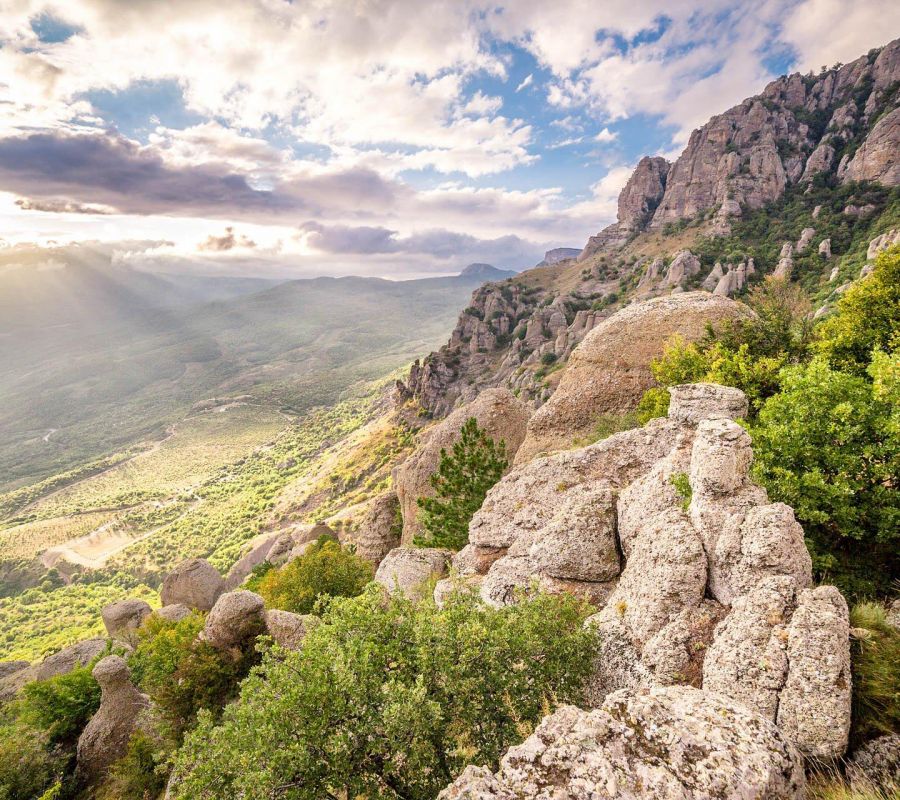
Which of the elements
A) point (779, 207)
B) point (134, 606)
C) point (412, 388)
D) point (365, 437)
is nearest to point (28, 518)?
point (365, 437)

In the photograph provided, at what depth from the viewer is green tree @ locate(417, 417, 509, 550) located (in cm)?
2861

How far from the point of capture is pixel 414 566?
26766mm

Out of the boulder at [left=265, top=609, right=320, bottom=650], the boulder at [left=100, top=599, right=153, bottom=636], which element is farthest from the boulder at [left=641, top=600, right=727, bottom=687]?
the boulder at [left=100, top=599, right=153, bottom=636]

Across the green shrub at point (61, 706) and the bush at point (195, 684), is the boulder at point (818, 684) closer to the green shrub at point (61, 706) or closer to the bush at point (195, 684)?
the bush at point (195, 684)

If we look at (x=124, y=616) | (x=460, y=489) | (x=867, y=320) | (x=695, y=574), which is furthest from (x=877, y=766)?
(x=124, y=616)

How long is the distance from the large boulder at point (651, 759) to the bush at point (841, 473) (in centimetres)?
637

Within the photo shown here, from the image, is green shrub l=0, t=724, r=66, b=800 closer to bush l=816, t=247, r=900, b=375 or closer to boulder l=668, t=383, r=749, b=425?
boulder l=668, t=383, r=749, b=425

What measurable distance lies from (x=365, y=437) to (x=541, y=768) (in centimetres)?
16092

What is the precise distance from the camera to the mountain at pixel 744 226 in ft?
380

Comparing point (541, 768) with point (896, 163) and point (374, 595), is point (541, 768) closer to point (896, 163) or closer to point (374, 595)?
point (374, 595)

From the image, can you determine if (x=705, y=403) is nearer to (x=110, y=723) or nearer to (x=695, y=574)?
(x=695, y=574)

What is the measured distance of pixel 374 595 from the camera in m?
11.2

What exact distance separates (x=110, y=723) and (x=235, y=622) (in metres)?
11.6

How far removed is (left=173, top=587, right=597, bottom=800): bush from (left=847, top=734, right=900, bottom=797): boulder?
5064mm
